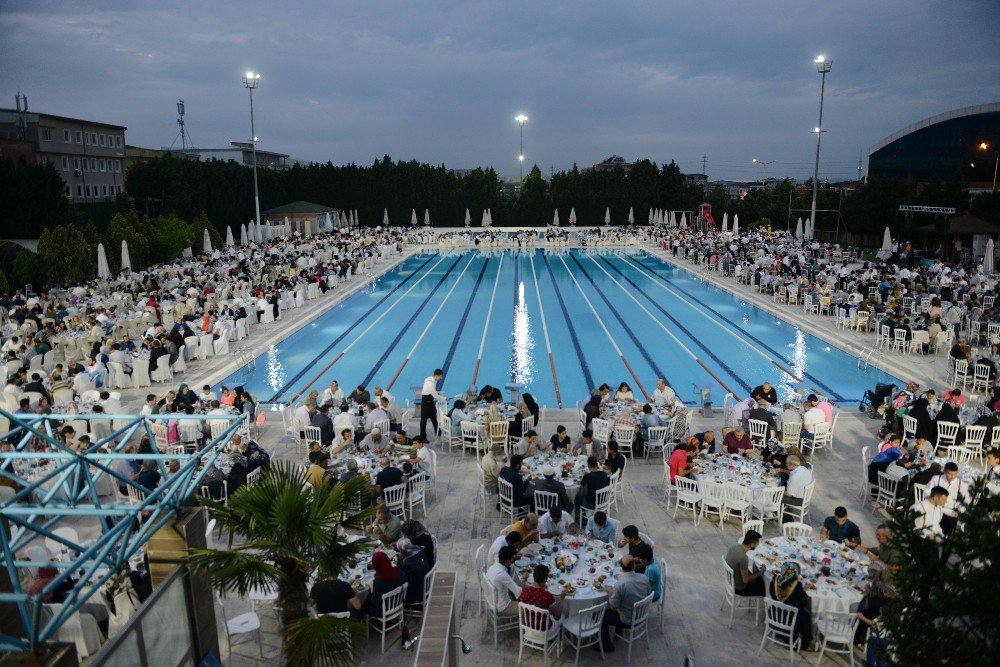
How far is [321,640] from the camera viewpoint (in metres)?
3.89

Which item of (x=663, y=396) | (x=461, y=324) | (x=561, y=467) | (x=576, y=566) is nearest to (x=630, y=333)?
(x=461, y=324)

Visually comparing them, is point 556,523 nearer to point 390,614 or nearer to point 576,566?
point 576,566

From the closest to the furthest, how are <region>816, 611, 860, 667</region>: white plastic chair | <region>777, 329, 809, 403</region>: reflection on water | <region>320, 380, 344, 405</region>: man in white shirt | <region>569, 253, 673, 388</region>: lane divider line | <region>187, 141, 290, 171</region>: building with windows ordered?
<region>816, 611, 860, 667</region>: white plastic chair, <region>320, 380, 344, 405</region>: man in white shirt, <region>777, 329, 809, 403</region>: reflection on water, <region>569, 253, 673, 388</region>: lane divider line, <region>187, 141, 290, 171</region>: building with windows

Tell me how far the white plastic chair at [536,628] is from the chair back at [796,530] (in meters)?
2.60

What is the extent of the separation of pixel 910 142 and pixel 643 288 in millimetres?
34600

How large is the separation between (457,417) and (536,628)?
4.74 metres

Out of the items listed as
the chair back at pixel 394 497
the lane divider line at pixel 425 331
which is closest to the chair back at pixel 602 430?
the chair back at pixel 394 497

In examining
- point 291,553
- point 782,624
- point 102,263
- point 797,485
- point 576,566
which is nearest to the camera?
point 291,553

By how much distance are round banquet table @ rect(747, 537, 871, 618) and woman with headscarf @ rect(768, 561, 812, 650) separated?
2.9 inches

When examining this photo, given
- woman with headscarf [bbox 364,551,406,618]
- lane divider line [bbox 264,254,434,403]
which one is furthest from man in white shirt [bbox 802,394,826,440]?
lane divider line [bbox 264,254,434,403]

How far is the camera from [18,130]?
1492 inches

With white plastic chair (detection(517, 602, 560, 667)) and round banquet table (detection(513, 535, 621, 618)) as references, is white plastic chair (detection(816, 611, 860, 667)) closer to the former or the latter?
round banquet table (detection(513, 535, 621, 618))

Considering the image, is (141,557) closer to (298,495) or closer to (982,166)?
(298,495)

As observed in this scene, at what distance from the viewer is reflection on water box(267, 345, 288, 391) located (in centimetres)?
1478
